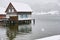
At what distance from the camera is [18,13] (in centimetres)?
5394

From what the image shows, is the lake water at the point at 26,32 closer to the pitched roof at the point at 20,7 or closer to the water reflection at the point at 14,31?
the water reflection at the point at 14,31

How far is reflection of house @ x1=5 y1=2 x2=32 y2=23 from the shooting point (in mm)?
53844

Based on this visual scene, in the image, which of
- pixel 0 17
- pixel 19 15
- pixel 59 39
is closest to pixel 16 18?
pixel 19 15

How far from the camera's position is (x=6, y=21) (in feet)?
173

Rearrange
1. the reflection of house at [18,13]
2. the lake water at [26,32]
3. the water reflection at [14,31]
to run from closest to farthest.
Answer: the lake water at [26,32], the water reflection at [14,31], the reflection of house at [18,13]

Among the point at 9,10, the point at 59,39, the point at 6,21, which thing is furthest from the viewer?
the point at 9,10

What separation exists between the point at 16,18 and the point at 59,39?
1276 inches

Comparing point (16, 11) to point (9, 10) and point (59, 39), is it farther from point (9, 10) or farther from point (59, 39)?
point (59, 39)

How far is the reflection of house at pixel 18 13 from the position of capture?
5384cm

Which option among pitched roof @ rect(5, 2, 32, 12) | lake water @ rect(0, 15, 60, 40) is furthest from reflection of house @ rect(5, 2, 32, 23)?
lake water @ rect(0, 15, 60, 40)

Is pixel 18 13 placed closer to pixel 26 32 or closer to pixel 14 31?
pixel 14 31

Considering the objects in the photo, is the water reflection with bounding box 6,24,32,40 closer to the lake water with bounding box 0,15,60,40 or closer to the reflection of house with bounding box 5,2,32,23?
the lake water with bounding box 0,15,60,40

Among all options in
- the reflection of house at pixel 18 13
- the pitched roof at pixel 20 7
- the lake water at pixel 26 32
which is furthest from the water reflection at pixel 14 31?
the pitched roof at pixel 20 7

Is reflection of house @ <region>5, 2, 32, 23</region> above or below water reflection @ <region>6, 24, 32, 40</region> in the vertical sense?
above
